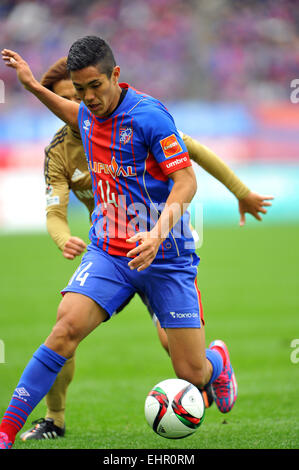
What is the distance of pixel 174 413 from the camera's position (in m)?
3.85

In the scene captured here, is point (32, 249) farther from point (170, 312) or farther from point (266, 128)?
point (170, 312)

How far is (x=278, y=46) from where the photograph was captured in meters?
24.4

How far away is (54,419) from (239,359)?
2792mm

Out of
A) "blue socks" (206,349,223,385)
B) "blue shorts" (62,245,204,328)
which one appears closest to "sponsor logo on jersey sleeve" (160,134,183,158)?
"blue shorts" (62,245,204,328)

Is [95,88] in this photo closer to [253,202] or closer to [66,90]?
[66,90]

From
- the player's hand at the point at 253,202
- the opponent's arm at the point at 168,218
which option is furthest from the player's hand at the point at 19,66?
the player's hand at the point at 253,202

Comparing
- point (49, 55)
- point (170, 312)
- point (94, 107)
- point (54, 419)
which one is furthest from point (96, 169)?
point (49, 55)

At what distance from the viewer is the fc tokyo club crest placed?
152 inches

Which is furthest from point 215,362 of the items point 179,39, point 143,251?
point 179,39

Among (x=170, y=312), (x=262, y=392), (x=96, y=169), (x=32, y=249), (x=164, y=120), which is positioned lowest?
(x=32, y=249)

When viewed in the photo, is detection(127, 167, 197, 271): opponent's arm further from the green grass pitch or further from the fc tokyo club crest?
the green grass pitch

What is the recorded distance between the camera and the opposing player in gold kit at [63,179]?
15.0ft

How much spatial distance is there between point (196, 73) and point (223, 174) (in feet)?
62.6

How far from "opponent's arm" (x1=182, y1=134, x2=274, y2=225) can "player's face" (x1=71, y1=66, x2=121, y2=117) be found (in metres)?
0.89
